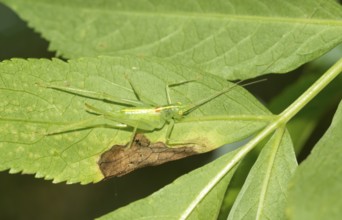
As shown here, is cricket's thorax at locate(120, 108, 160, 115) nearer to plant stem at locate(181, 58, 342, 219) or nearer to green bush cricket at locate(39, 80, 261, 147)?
green bush cricket at locate(39, 80, 261, 147)

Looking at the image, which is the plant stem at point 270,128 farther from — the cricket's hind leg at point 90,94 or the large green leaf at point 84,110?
the cricket's hind leg at point 90,94

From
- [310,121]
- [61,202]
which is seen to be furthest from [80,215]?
[310,121]

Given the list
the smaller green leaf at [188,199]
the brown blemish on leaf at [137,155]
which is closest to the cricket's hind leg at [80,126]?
the brown blemish on leaf at [137,155]

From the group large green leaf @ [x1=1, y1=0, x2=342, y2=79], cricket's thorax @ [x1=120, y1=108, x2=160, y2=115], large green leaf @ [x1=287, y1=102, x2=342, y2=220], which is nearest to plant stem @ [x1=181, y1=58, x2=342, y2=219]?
large green leaf @ [x1=1, y1=0, x2=342, y2=79]

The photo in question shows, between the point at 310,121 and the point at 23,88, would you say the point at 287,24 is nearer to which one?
the point at 310,121

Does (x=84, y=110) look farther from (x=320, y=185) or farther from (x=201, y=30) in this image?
(x=320, y=185)

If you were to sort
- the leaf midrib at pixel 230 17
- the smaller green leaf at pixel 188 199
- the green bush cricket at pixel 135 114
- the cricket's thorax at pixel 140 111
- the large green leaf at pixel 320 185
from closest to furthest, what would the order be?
the large green leaf at pixel 320 185
the smaller green leaf at pixel 188 199
the green bush cricket at pixel 135 114
the leaf midrib at pixel 230 17
the cricket's thorax at pixel 140 111

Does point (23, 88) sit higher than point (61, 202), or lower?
higher
